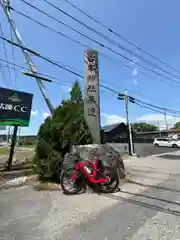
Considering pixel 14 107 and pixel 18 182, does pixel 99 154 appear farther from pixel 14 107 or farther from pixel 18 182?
pixel 14 107

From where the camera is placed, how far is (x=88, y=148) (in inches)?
235

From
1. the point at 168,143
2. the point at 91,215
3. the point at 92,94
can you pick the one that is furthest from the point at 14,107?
the point at 168,143

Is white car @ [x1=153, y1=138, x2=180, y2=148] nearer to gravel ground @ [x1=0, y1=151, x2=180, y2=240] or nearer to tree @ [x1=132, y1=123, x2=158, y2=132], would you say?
gravel ground @ [x1=0, y1=151, x2=180, y2=240]

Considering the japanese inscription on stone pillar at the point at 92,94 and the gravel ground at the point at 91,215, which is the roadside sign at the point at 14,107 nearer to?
the japanese inscription on stone pillar at the point at 92,94

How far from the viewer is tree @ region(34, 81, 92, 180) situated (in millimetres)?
5922

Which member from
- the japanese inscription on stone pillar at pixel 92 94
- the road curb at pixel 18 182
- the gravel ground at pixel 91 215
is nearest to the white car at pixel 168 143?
the japanese inscription on stone pillar at pixel 92 94

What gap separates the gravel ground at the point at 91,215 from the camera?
2.83m

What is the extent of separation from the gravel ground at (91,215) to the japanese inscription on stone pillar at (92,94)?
2.72 metres

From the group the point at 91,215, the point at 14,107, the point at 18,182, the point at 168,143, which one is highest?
the point at 14,107

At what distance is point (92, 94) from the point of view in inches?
290

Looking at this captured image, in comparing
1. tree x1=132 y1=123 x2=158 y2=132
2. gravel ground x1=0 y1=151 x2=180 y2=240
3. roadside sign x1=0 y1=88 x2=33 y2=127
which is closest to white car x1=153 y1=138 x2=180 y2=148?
gravel ground x1=0 y1=151 x2=180 y2=240

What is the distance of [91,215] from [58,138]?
3.13 metres

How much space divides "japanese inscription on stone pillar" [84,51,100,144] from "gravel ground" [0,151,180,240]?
272cm

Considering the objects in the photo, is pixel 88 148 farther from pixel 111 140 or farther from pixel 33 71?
pixel 111 140
